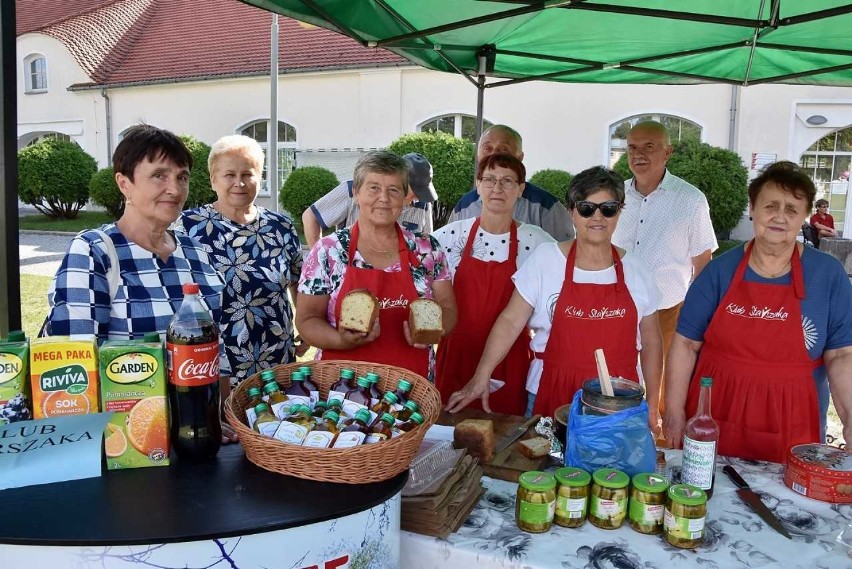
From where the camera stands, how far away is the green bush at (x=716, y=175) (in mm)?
11992

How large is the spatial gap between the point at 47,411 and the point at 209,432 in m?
0.36

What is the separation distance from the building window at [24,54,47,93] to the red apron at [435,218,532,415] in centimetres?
2355

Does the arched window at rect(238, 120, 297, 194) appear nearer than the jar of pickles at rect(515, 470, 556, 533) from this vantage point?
No

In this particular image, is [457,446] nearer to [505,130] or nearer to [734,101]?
[505,130]

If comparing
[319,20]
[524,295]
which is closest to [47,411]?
[524,295]

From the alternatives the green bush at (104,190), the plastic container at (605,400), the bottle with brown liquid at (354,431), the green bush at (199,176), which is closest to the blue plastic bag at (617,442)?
the plastic container at (605,400)

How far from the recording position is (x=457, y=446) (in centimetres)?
190

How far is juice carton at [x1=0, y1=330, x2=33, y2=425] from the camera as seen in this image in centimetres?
141

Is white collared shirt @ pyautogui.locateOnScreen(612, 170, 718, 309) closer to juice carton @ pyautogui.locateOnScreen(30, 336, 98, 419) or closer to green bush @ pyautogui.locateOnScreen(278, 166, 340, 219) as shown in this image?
juice carton @ pyautogui.locateOnScreen(30, 336, 98, 419)

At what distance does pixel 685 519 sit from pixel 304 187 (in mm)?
14608

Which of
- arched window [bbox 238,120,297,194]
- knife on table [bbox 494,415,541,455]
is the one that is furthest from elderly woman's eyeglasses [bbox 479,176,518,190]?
arched window [bbox 238,120,297,194]

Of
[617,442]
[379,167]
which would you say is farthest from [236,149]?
[617,442]

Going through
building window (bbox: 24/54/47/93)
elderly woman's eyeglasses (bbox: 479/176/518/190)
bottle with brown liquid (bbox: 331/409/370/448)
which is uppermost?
building window (bbox: 24/54/47/93)

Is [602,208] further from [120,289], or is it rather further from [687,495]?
[120,289]
